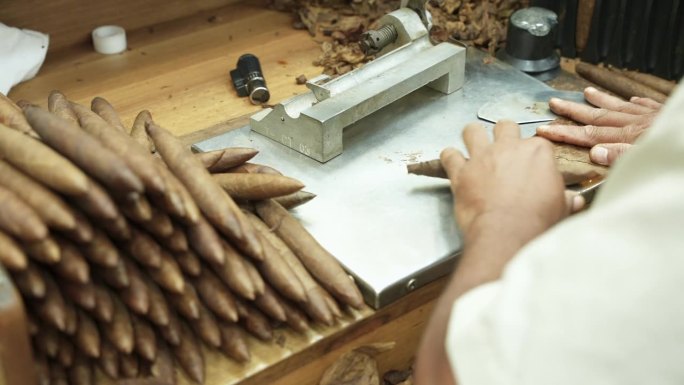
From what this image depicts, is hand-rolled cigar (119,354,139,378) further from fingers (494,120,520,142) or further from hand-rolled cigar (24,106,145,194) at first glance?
fingers (494,120,520,142)

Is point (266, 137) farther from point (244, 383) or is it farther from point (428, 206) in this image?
point (244, 383)

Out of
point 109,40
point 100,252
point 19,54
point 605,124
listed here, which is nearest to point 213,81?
point 109,40

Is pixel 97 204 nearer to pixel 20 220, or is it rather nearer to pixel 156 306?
pixel 20 220

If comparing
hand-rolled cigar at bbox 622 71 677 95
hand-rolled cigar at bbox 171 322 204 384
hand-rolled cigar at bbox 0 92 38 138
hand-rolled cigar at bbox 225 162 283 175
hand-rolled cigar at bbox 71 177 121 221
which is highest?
hand-rolled cigar at bbox 71 177 121 221

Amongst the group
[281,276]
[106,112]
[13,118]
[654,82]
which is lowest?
[654,82]

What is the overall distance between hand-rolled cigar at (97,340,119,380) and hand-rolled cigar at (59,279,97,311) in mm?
93

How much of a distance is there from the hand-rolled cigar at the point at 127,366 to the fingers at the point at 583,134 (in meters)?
1.01

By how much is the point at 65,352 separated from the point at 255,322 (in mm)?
299

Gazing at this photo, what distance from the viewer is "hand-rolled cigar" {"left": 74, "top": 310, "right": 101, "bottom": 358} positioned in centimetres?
126

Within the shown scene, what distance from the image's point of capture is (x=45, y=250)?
3.79ft

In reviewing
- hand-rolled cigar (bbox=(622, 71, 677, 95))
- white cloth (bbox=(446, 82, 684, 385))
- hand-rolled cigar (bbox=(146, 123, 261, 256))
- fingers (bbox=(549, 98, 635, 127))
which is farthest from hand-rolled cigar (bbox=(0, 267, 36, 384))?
hand-rolled cigar (bbox=(622, 71, 677, 95))

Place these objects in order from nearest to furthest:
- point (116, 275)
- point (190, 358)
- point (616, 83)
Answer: point (116, 275) → point (190, 358) → point (616, 83)

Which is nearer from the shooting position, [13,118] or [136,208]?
[136,208]

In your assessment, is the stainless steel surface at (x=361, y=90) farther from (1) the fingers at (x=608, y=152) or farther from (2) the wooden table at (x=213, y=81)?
(1) the fingers at (x=608, y=152)
